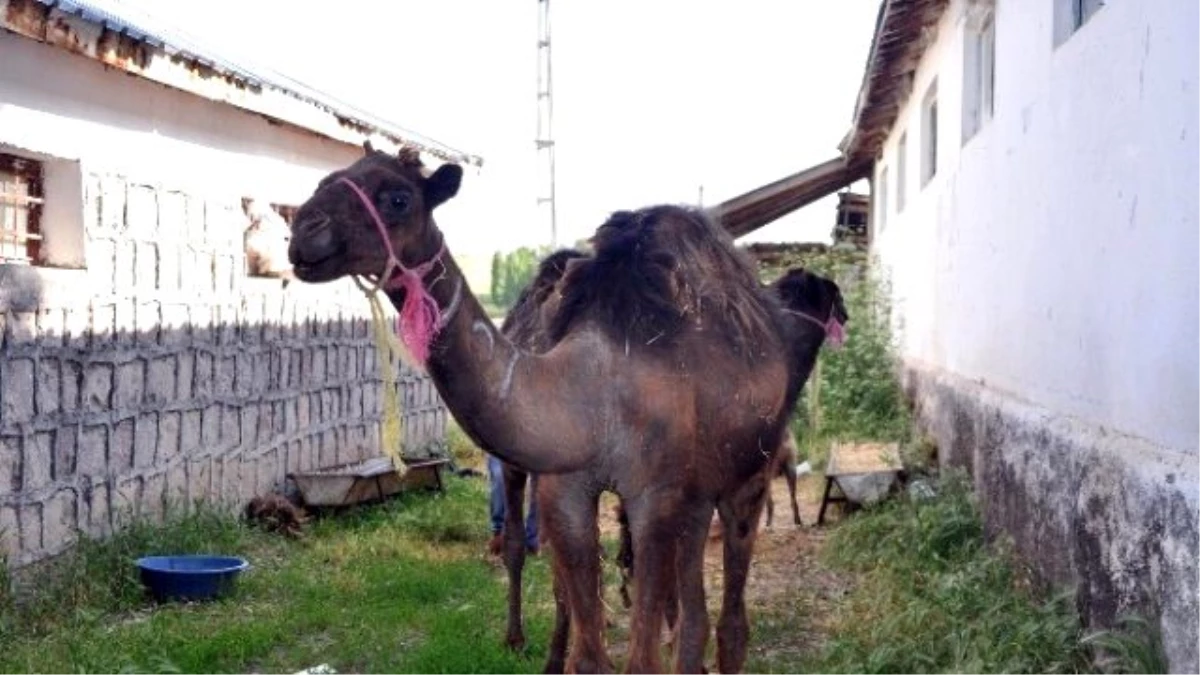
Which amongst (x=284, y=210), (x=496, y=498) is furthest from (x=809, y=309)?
(x=284, y=210)

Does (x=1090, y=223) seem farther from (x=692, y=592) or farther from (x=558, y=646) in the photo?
(x=558, y=646)

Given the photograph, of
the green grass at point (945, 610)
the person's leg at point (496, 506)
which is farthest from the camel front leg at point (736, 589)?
the person's leg at point (496, 506)

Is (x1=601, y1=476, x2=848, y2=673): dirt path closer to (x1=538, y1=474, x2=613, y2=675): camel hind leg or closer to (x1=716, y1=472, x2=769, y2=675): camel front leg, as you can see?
(x1=716, y1=472, x2=769, y2=675): camel front leg

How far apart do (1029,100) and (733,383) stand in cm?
316

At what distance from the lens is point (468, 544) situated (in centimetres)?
966

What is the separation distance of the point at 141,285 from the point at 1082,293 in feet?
19.5

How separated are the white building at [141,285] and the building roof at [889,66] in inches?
198

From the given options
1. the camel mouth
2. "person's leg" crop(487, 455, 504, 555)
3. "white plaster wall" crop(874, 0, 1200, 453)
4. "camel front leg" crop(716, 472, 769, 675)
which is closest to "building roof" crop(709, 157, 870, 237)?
"white plaster wall" crop(874, 0, 1200, 453)

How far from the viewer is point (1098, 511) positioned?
4.99m

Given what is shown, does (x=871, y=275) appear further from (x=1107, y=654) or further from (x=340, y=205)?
(x=340, y=205)

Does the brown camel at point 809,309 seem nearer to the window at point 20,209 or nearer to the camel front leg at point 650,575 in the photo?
the camel front leg at point 650,575

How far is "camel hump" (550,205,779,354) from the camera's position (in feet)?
15.6

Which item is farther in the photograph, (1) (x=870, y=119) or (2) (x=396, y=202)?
(1) (x=870, y=119)

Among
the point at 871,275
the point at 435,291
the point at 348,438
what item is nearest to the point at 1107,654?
the point at 435,291
